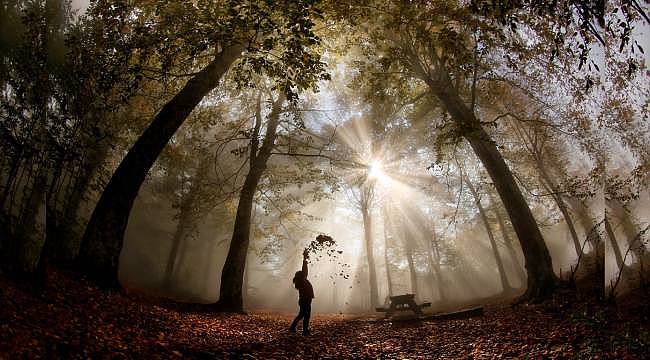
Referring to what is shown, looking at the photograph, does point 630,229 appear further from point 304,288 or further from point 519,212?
point 304,288

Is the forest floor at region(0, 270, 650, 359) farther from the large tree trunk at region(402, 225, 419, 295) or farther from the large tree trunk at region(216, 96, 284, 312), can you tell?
the large tree trunk at region(402, 225, 419, 295)

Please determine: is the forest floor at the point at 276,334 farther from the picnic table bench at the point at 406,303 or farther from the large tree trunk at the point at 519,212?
the picnic table bench at the point at 406,303

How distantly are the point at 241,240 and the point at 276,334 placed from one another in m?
5.07

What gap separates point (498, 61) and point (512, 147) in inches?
369

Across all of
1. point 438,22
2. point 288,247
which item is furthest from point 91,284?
point 288,247

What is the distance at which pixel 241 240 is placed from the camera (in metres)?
13.3

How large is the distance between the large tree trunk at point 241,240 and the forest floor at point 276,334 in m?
3.28

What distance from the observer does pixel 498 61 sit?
48.3 ft

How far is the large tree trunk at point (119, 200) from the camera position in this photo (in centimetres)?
800

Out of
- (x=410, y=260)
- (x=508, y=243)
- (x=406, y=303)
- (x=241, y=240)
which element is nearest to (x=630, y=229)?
(x=406, y=303)

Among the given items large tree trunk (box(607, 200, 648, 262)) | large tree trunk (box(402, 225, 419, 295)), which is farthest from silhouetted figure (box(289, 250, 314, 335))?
large tree trunk (box(402, 225, 419, 295))

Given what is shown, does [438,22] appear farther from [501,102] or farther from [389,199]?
[389,199]

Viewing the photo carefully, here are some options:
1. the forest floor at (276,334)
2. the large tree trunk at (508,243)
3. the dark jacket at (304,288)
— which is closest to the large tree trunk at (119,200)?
the forest floor at (276,334)

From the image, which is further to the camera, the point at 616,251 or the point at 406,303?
the point at 406,303
